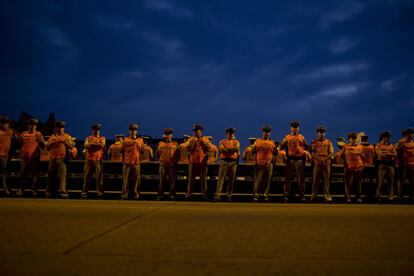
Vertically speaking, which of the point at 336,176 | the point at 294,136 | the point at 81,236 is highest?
the point at 294,136

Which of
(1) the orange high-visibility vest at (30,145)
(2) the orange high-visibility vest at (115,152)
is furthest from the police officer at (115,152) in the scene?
(1) the orange high-visibility vest at (30,145)

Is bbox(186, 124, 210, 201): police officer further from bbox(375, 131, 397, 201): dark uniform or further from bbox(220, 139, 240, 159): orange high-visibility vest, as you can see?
bbox(375, 131, 397, 201): dark uniform

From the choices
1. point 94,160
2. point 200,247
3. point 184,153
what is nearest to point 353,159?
point 184,153

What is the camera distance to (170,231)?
15.3 feet

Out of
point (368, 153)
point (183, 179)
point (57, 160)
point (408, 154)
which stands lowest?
point (183, 179)

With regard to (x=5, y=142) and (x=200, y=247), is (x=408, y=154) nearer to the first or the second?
(x=200, y=247)

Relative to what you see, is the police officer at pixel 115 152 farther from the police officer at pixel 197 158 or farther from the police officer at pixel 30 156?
the police officer at pixel 197 158

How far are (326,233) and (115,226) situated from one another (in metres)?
2.74

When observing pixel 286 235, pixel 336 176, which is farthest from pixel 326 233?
pixel 336 176

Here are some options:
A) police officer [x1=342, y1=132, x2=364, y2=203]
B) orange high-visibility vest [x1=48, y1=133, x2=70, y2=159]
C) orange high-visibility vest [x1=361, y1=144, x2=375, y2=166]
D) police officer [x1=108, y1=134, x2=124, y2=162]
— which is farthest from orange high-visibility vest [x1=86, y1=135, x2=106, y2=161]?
orange high-visibility vest [x1=361, y1=144, x2=375, y2=166]

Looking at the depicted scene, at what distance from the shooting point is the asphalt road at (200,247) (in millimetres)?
2859

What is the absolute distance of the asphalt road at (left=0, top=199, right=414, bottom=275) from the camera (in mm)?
2859

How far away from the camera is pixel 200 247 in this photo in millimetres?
3660

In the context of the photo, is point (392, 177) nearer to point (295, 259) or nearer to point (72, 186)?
point (295, 259)
